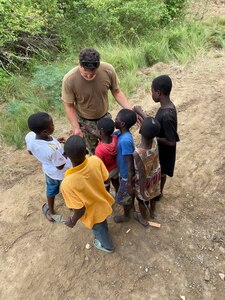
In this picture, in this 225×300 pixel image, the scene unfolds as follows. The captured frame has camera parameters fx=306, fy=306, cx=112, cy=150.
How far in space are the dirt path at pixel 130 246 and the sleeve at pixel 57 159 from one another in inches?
32.4

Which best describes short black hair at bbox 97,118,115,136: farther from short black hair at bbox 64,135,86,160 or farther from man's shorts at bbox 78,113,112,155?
man's shorts at bbox 78,113,112,155

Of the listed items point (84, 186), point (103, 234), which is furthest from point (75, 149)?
point (103, 234)

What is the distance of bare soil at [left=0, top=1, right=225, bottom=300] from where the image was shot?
2.68m

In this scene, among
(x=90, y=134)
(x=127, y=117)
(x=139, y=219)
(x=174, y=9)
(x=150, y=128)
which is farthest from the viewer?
(x=174, y=9)

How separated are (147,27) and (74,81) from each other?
4.23 metres

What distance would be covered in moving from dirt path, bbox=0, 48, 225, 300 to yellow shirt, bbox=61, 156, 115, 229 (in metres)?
0.62

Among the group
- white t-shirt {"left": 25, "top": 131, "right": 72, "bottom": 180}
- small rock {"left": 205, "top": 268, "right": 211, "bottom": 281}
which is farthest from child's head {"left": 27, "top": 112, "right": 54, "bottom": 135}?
small rock {"left": 205, "top": 268, "right": 211, "bottom": 281}

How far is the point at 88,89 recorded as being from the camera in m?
2.96

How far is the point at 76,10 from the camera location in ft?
21.3

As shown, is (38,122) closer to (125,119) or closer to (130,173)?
(125,119)

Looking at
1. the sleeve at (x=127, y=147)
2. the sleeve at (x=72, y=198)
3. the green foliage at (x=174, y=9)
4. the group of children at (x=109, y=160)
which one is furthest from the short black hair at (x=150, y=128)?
the green foliage at (x=174, y=9)

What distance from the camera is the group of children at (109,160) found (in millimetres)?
2238

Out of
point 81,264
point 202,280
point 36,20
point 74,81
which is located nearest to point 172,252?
point 202,280

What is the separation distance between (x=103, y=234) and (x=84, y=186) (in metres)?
0.72
